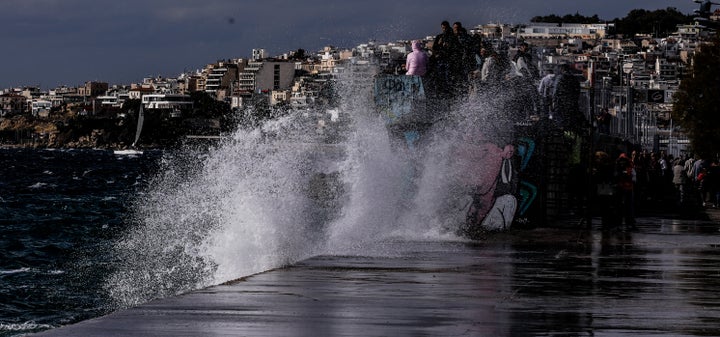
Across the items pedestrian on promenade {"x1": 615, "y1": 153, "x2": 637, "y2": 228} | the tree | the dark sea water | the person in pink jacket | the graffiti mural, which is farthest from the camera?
the tree

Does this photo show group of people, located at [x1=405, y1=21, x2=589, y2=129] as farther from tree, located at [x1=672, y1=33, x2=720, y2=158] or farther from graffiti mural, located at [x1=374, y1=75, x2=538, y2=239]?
tree, located at [x1=672, y1=33, x2=720, y2=158]

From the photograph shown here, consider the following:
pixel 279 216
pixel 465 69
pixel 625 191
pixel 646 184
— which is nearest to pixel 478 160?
pixel 465 69

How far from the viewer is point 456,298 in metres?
11.7

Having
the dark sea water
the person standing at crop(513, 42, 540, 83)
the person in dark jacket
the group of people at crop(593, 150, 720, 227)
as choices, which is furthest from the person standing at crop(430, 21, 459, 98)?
the dark sea water

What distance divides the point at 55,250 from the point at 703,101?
4905 cm

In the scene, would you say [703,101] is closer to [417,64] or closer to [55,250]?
[55,250]

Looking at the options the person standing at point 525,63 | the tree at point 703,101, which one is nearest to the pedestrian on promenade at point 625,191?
the person standing at point 525,63

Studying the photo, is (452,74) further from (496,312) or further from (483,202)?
(496,312)

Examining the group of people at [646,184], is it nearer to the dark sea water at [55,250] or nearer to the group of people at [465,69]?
the group of people at [465,69]

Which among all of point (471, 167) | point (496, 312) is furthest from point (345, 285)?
point (471, 167)

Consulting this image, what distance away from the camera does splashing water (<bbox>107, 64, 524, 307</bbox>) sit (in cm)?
1984

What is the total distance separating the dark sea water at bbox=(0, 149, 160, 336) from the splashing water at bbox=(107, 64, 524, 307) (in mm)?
1025

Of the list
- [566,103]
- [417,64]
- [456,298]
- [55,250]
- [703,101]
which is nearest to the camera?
[456,298]

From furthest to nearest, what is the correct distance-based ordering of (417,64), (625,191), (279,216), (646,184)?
(646,184) → (625,191) → (417,64) → (279,216)
